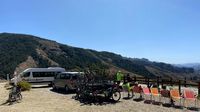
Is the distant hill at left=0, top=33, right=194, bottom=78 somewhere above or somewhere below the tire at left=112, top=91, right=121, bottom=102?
above

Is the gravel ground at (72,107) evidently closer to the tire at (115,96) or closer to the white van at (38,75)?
the tire at (115,96)

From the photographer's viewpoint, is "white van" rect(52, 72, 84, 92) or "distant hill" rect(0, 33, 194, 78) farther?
"distant hill" rect(0, 33, 194, 78)

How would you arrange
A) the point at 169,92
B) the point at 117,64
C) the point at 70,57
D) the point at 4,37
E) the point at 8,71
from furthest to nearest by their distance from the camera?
1. the point at 117,64
2. the point at 4,37
3. the point at 70,57
4. the point at 8,71
5. the point at 169,92

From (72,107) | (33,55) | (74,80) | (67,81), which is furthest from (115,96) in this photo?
(33,55)

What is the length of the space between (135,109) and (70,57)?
93250mm

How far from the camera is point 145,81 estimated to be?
105 feet

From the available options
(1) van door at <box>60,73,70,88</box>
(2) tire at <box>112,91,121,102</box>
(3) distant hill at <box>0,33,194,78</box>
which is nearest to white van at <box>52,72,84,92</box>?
(1) van door at <box>60,73,70,88</box>

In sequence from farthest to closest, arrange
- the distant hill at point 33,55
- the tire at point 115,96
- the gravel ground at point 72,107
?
the distant hill at point 33,55
the tire at point 115,96
the gravel ground at point 72,107

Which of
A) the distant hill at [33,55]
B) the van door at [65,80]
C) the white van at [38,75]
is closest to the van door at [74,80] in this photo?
the van door at [65,80]

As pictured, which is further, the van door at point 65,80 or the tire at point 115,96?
the van door at point 65,80

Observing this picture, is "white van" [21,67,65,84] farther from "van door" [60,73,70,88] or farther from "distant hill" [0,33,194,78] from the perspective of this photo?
"distant hill" [0,33,194,78]

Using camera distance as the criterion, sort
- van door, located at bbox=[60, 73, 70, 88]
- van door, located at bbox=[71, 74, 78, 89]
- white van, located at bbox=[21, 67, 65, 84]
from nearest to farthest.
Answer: van door, located at bbox=[71, 74, 78, 89] → van door, located at bbox=[60, 73, 70, 88] → white van, located at bbox=[21, 67, 65, 84]

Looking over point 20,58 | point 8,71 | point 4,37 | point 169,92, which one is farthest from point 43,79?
point 4,37

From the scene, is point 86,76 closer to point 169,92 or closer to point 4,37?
point 169,92
